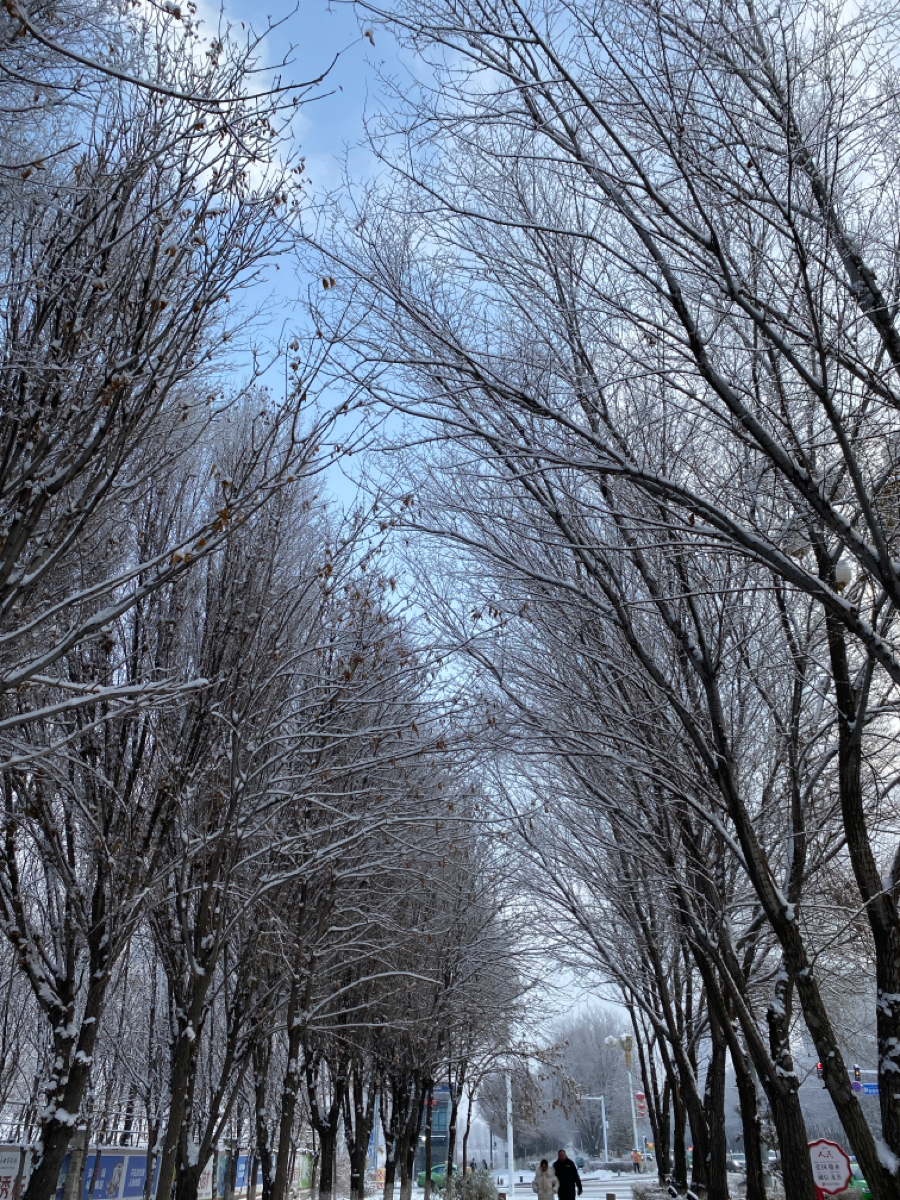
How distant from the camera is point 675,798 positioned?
941 centimetres

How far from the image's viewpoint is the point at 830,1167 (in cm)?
1106

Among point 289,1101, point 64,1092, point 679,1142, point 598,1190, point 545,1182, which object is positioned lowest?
point 598,1190

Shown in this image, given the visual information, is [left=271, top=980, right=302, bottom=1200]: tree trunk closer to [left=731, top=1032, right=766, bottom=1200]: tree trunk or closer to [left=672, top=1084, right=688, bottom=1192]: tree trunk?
[left=731, top=1032, right=766, bottom=1200]: tree trunk

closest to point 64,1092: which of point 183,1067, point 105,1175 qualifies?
point 183,1067

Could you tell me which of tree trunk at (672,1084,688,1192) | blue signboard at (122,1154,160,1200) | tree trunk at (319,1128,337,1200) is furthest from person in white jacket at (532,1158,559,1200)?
blue signboard at (122,1154,160,1200)

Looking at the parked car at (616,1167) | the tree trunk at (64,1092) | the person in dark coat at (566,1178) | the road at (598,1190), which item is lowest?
the road at (598,1190)

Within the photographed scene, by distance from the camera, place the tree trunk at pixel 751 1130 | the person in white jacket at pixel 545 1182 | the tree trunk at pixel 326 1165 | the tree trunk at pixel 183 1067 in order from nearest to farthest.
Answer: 1. the tree trunk at pixel 183 1067
2. the tree trunk at pixel 751 1130
3. the tree trunk at pixel 326 1165
4. the person in white jacket at pixel 545 1182

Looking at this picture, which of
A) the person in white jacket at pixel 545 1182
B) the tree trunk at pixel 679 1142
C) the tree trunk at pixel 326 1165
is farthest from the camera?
the person in white jacket at pixel 545 1182

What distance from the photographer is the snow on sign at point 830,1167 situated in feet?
36.0

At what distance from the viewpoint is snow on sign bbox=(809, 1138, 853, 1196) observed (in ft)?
36.0

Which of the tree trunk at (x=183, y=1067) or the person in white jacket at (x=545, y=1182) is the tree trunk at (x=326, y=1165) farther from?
the tree trunk at (x=183, y=1067)

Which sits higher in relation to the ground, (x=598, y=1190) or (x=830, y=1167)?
(x=830, y=1167)

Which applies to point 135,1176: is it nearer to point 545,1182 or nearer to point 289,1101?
point 545,1182

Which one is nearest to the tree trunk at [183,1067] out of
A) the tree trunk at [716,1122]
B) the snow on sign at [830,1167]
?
the tree trunk at [716,1122]
